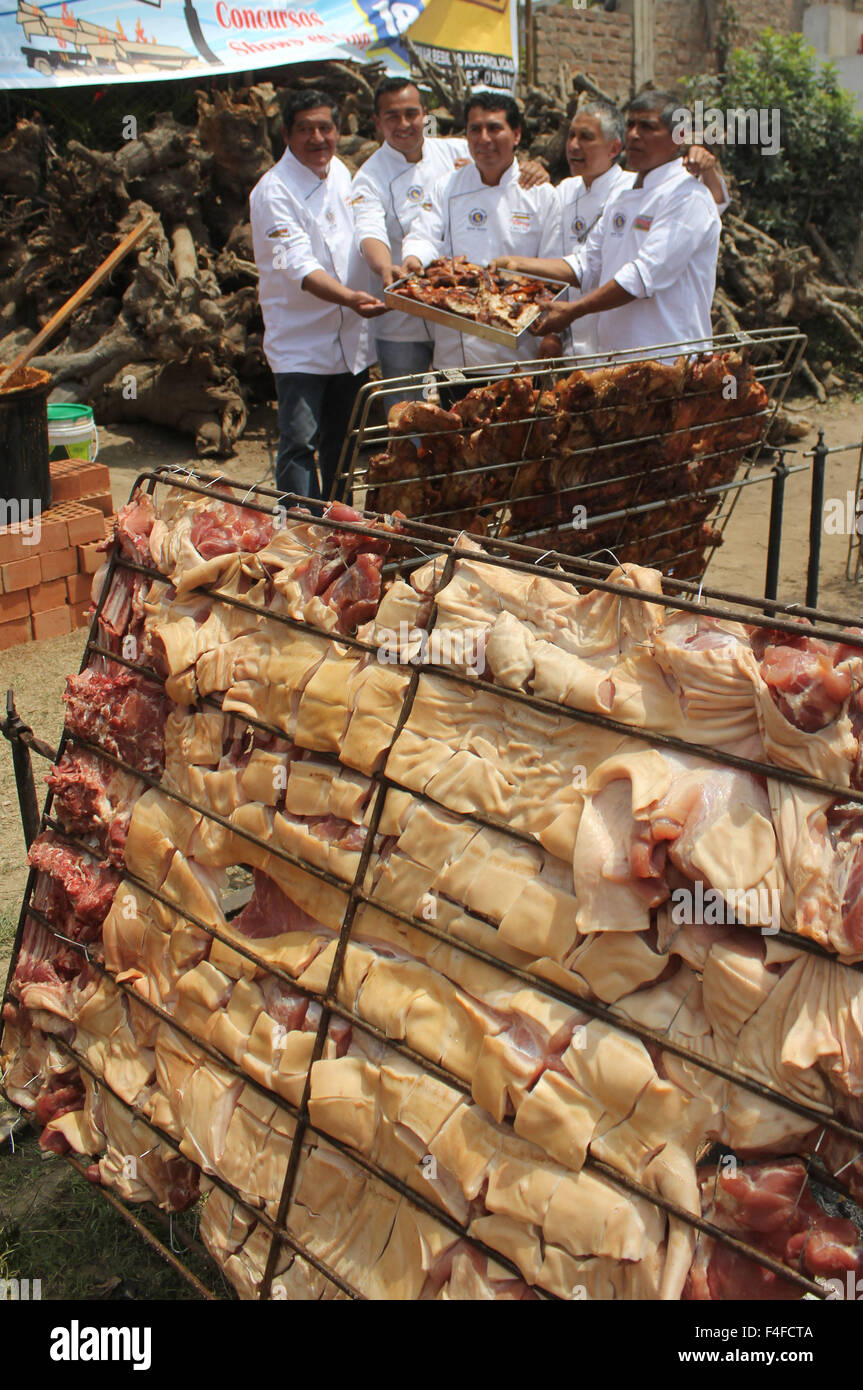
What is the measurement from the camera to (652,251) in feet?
16.1

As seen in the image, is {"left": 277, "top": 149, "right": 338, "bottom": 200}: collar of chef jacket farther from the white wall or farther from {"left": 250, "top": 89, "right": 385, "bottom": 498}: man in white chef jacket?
the white wall

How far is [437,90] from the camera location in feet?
41.6

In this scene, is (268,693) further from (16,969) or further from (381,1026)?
(16,969)

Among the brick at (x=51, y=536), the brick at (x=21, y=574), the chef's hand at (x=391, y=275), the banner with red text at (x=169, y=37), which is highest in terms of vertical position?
the banner with red text at (x=169, y=37)

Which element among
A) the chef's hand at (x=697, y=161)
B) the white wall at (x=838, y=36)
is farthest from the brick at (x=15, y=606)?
the white wall at (x=838, y=36)

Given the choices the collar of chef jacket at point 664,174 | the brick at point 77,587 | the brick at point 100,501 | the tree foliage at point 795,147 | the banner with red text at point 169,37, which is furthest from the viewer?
the tree foliage at point 795,147

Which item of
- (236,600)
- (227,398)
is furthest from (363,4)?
(236,600)

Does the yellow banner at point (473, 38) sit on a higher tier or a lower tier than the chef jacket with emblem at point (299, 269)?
higher

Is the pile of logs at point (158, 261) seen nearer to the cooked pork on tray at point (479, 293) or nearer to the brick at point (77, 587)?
the brick at point (77, 587)

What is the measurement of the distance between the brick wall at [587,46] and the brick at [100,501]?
1071 centimetres

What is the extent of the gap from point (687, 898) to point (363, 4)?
13.2 metres

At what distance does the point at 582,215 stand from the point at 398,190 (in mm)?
993

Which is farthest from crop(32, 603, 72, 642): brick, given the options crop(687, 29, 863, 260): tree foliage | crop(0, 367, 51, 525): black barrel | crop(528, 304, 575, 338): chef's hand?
crop(687, 29, 863, 260): tree foliage

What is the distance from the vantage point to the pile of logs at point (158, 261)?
30.0ft
